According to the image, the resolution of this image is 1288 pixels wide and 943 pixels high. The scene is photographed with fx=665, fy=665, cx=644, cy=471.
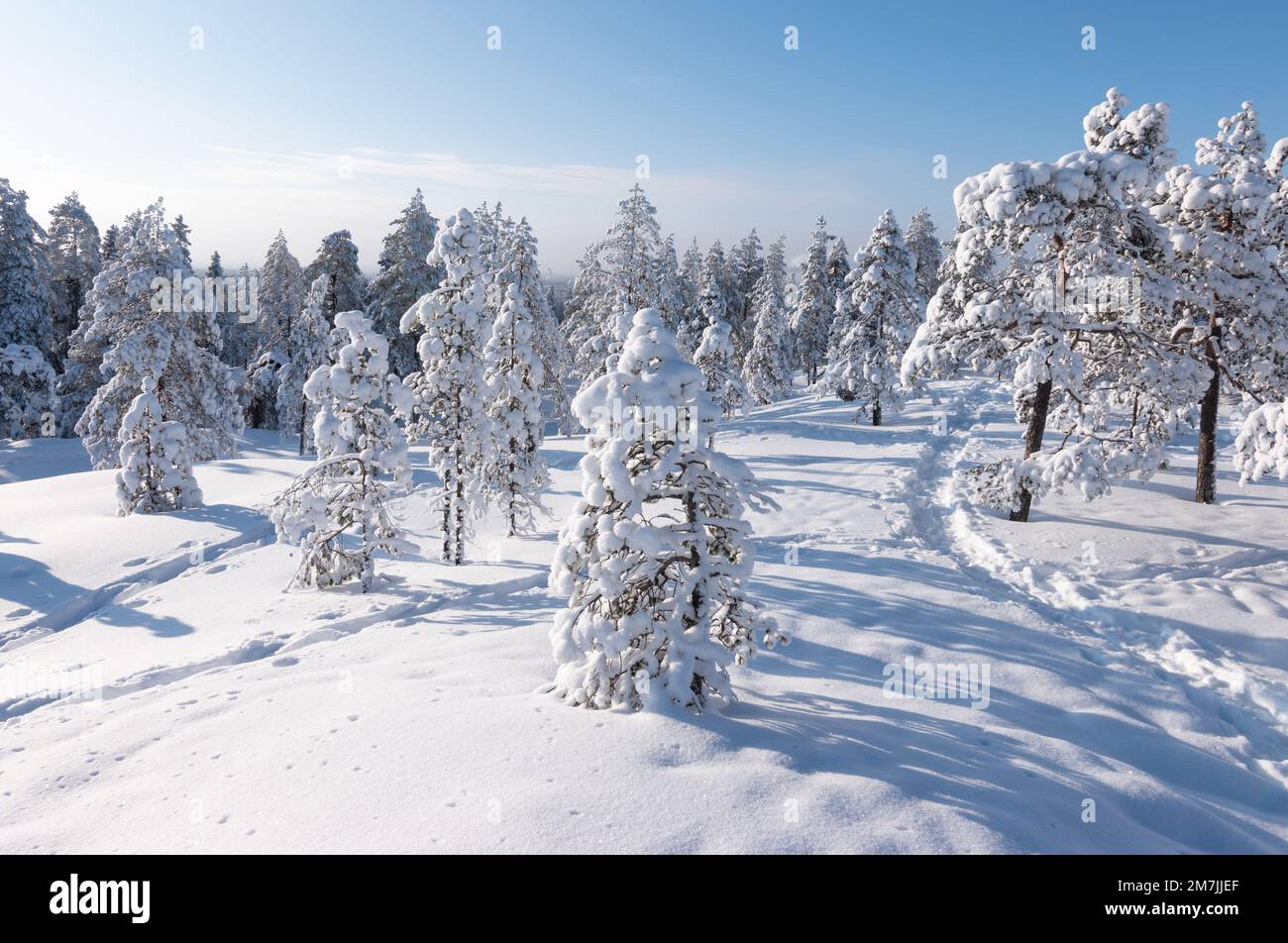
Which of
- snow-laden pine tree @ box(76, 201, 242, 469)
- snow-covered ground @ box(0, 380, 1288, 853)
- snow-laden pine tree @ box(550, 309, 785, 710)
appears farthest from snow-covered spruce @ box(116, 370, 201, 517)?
snow-laden pine tree @ box(550, 309, 785, 710)

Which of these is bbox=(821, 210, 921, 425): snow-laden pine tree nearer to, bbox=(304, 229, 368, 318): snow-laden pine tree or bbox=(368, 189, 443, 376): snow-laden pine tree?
bbox=(368, 189, 443, 376): snow-laden pine tree

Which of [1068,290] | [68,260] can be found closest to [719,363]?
[1068,290]

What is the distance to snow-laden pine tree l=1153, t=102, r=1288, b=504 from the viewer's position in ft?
53.7

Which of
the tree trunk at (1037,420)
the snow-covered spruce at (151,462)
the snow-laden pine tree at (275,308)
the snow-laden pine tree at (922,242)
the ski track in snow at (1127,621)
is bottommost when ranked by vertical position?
the ski track in snow at (1127,621)

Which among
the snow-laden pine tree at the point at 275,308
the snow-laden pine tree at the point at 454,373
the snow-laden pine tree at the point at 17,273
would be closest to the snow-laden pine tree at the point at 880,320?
the snow-laden pine tree at the point at 454,373

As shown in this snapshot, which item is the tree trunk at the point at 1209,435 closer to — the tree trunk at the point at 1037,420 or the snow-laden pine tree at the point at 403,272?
the tree trunk at the point at 1037,420

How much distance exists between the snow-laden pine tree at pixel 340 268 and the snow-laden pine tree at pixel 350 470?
31319mm

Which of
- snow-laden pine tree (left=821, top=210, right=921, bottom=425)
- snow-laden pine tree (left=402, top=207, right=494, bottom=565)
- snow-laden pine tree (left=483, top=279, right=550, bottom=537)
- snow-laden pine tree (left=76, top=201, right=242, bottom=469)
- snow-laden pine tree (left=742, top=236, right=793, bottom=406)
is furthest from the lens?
snow-laden pine tree (left=742, top=236, right=793, bottom=406)

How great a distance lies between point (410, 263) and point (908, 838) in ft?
133

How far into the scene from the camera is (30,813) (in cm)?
590

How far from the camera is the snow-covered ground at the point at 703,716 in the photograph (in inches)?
197

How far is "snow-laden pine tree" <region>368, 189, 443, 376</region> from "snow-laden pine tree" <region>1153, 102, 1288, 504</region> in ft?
114
